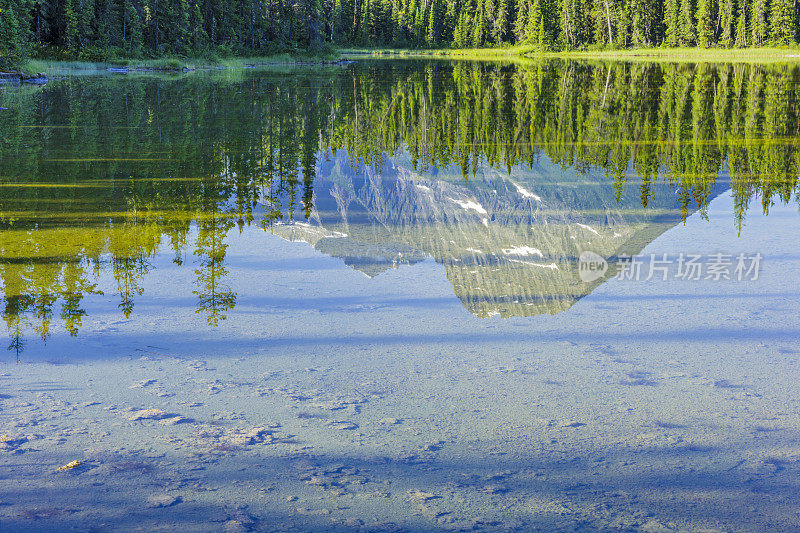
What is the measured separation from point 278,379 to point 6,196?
944cm

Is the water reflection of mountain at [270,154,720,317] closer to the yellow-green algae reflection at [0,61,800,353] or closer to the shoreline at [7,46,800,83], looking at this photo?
the yellow-green algae reflection at [0,61,800,353]

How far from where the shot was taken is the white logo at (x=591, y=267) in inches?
398

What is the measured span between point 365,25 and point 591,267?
14343cm

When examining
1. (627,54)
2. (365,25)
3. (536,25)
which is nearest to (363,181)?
(627,54)

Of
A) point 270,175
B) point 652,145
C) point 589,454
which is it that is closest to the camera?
point 589,454

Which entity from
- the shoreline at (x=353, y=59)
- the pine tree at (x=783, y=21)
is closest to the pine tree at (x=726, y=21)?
the pine tree at (x=783, y=21)

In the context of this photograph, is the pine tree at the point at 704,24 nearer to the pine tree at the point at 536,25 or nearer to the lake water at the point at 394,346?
the pine tree at the point at 536,25

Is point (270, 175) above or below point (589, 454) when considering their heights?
above

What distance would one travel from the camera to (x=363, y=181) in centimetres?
1659

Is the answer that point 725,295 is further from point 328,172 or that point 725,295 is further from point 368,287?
point 328,172

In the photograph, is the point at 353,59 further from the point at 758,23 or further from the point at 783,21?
the point at 783,21

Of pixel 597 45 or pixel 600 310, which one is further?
pixel 597 45

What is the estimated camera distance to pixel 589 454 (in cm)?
558

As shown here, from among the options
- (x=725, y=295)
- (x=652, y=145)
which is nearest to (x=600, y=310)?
(x=725, y=295)
